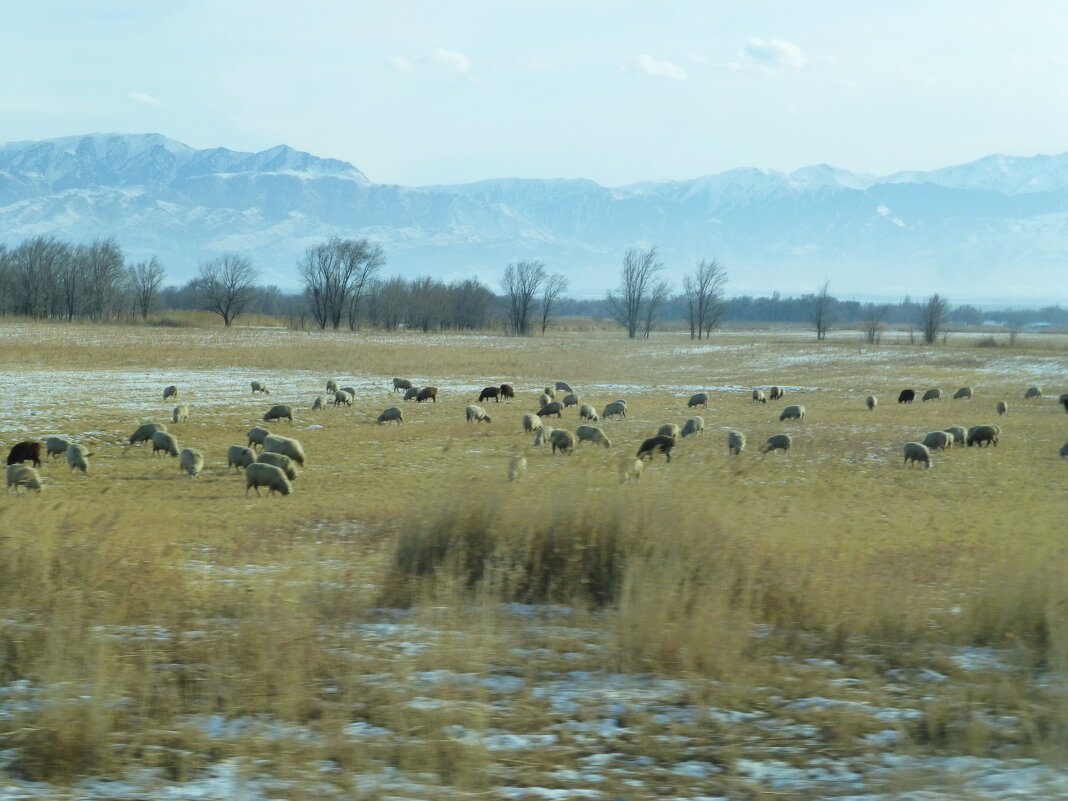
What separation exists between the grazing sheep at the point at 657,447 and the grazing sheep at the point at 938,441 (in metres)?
8.35

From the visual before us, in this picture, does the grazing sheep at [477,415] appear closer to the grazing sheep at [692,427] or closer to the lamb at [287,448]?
the grazing sheep at [692,427]

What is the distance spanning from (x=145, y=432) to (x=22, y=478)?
260 inches

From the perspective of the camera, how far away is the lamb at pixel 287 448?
2512 centimetres

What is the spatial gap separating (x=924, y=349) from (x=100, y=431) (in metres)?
69.1

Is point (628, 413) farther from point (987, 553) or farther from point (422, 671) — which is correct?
point (422, 671)

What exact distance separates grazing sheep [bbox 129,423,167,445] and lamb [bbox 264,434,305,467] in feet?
12.5

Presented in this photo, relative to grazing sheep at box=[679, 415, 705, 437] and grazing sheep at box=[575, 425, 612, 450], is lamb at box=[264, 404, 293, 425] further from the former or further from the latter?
grazing sheep at box=[679, 415, 705, 437]

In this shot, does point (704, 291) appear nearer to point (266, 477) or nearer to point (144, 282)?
point (144, 282)

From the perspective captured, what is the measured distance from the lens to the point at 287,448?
2525 cm

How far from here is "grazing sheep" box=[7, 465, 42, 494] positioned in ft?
67.6

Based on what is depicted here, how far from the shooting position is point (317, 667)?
594cm

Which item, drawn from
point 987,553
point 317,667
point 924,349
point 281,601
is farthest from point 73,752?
point 924,349

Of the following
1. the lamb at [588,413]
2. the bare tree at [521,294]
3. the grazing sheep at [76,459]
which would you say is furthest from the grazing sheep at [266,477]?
the bare tree at [521,294]

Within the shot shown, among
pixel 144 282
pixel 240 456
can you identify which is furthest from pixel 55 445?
pixel 144 282
